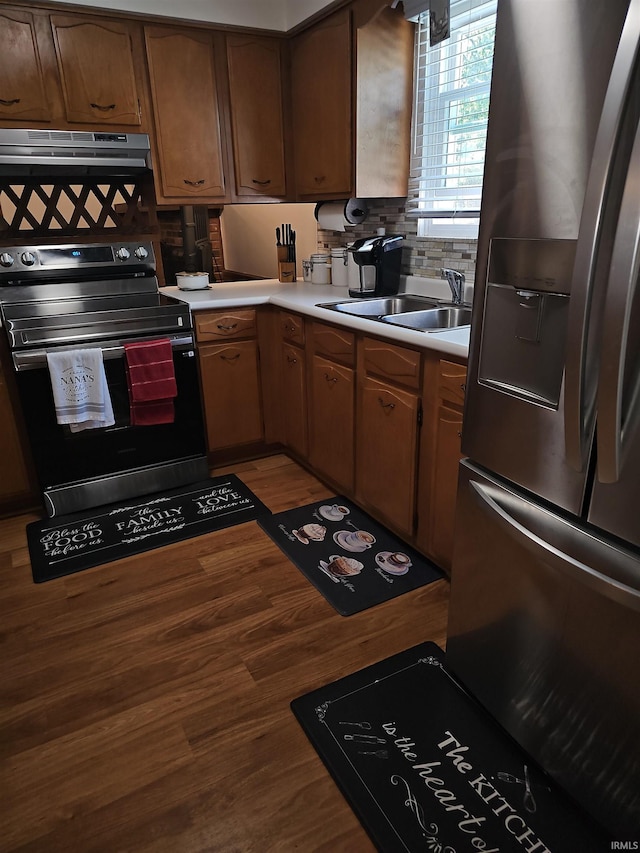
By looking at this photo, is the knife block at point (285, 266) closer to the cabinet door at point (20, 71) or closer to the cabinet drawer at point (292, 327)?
the cabinet drawer at point (292, 327)

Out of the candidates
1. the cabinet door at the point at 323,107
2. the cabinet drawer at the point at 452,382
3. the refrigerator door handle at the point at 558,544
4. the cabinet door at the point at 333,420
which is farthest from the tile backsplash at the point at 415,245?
the refrigerator door handle at the point at 558,544

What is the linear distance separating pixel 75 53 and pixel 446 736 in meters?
3.05

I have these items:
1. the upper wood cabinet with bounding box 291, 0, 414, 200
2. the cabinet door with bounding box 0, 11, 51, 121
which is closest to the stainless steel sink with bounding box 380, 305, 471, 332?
the upper wood cabinet with bounding box 291, 0, 414, 200

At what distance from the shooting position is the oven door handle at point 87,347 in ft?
7.65

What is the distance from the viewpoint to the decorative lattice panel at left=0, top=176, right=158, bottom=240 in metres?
2.79

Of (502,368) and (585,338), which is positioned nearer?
(585,338)

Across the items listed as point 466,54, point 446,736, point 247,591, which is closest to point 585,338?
point 446,736

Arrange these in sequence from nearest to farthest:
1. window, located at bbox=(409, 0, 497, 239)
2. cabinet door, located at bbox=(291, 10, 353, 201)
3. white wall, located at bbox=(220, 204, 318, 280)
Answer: window, located at bbox=(409, 0, 497, 239)
cabinet door, located at bbox=(291, 10, 353, 201)
white wall, located at bbox=(220, 204, 318, 280)

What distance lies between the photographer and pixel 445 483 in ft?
6.33

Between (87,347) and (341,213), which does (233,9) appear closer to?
(341,213)

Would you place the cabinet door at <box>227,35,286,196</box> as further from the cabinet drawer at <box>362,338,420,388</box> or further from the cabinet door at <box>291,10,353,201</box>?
the cabinet drawer at <box>362,338,420,388</box>

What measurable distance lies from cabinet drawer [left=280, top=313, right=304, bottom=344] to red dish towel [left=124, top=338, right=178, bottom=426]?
57 cm

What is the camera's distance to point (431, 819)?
1.29 metres

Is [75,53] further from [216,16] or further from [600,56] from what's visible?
[600,56]
